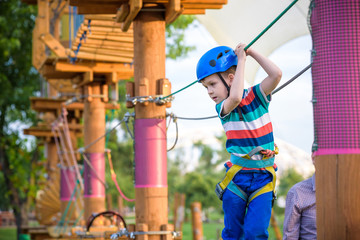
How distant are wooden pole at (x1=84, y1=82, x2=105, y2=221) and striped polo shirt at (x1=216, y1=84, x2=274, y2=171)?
742 centimetres

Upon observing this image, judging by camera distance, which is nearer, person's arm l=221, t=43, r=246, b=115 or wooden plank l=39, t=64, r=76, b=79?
person's arm l=221, t=43, r=246, b=115

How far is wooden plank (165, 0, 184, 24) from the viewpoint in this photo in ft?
Result: 21.5

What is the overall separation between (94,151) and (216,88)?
301 inches

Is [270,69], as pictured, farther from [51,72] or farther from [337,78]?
[51,72]

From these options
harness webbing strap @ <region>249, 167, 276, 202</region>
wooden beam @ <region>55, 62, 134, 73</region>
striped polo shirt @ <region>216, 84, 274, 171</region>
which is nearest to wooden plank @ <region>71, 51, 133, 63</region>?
wooden beam @ <region>55, 62, 134, 73</region>

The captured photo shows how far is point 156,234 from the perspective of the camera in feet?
21.4

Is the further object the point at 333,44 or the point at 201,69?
the point at 201,69

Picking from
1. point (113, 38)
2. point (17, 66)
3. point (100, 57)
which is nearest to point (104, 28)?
point (113, 38)

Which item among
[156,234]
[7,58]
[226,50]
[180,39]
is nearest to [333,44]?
[226,50]

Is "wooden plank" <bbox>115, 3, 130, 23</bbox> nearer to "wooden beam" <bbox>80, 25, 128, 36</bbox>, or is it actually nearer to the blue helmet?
"wooden beam" <bbox>80, 25, 128, 36</bbox>

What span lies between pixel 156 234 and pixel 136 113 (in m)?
1.28

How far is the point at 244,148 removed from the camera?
12.5 feet

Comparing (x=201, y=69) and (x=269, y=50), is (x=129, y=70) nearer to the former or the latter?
(x=269, y=50)

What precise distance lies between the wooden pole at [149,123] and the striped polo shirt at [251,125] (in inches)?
116
